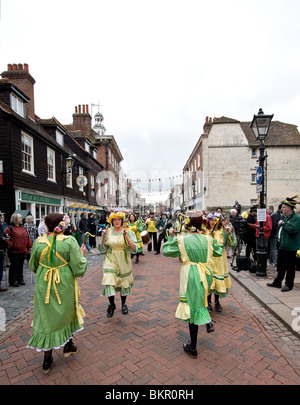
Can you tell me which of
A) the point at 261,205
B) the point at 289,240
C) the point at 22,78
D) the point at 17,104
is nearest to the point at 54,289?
the point at 289,240

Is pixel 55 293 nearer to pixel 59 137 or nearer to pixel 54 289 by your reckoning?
pixel 54 289

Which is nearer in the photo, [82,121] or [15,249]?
Result: [15,249]

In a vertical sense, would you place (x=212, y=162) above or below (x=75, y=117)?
below

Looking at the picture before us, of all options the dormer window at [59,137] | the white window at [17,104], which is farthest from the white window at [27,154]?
the dormer window at [59,137]

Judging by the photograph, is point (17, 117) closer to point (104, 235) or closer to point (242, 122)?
point (104, 235)

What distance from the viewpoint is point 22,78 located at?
14555mm

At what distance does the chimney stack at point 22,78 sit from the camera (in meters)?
14.4

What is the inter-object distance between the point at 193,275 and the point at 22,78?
16593mm

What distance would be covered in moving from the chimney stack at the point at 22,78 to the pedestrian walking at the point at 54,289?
14.5 meters

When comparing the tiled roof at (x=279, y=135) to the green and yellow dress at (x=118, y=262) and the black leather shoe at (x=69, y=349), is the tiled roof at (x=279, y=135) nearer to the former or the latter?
the green and yellow dress at (x=118, y=262)
